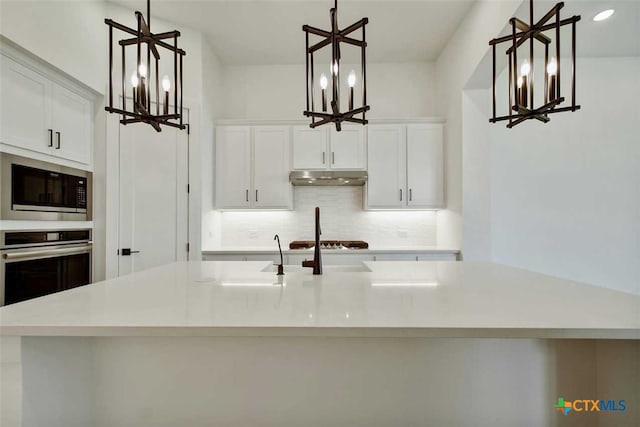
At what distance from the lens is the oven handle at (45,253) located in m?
2.37

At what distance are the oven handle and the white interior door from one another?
36cm

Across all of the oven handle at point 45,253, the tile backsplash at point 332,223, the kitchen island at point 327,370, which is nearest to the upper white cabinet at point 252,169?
the tile backsplash at point 332,223

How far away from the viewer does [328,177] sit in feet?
A: 12.5

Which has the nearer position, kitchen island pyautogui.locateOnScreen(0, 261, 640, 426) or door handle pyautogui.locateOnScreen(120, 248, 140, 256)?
kitchen island pyautogui.locateOnScreen(0, 261, 640, 426)

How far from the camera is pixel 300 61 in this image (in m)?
4.25

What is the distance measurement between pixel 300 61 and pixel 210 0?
4.59 feet

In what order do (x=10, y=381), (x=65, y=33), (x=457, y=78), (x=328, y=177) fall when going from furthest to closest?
(x=328, y=177), (x=457, y=78), (x=65, y=33), (x=10, y=381)

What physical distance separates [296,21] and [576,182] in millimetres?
3446

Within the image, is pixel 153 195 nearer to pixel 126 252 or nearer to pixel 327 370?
pixel 126 252

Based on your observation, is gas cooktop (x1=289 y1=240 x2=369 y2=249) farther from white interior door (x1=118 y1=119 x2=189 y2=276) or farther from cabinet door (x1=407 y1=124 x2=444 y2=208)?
white interior door (x1=118 y1=119 x2=189 y2=276)

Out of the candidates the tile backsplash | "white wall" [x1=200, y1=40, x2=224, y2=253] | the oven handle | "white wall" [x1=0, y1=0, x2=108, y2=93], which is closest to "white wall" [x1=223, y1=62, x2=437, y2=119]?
"white wall" [x1=200, y1=40, x2=224, y2=253]

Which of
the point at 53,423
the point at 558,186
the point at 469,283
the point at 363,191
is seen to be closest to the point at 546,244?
the point at 558,186

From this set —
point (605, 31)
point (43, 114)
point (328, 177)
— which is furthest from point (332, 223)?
point (605, 31)

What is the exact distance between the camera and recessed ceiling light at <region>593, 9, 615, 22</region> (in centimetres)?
287
